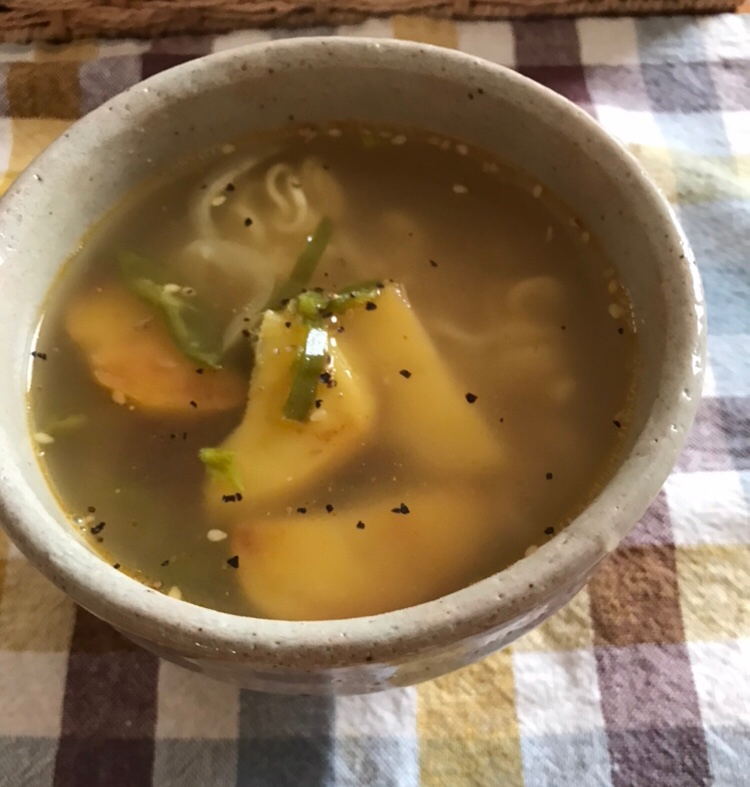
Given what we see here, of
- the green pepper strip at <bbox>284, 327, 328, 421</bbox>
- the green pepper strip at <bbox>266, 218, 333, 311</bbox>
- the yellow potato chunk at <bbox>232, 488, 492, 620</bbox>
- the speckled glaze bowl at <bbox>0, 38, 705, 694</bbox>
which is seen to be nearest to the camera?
the speckled glaze bowl at <bbox>0, 38, 705, 694</bbox>

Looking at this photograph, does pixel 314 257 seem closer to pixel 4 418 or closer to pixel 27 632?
pixel 4 418

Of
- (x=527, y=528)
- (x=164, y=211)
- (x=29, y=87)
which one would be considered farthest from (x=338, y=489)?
(x=29, y=87)

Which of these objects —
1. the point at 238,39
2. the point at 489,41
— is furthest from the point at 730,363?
the point at 238,39

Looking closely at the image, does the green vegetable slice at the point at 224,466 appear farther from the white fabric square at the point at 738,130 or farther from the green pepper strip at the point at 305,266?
the white fabric square at the point at 738,130

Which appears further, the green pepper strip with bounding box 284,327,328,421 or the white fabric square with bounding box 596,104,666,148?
the white fabric square with bounding box 596,104,666,148

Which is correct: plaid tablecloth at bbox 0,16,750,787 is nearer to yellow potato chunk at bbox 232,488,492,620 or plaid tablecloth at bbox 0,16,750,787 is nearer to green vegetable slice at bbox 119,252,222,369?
yellow potato chunk at bbox 232,488,492,620

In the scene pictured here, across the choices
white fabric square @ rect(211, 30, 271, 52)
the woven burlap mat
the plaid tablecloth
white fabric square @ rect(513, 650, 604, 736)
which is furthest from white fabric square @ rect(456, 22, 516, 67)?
white fabric square @ rect(513, 650, 604, 736)

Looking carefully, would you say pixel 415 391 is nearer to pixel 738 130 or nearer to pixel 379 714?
pixel 379 714
